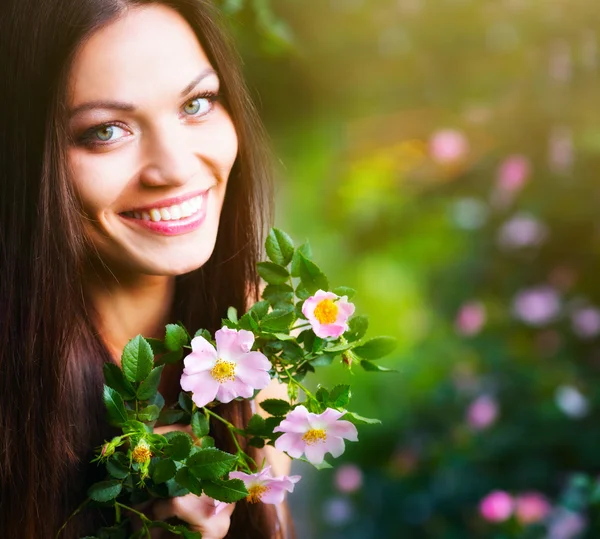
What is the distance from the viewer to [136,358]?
920mm

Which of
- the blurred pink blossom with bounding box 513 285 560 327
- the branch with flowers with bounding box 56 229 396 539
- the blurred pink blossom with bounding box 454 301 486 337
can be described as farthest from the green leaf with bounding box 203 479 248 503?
the blurred pink blossom with bounding box 513 285 560 327

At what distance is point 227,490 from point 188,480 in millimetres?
44

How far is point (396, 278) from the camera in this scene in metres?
1.54

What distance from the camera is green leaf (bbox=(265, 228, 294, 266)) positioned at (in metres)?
1.02

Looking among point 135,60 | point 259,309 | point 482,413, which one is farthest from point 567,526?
point 135,60

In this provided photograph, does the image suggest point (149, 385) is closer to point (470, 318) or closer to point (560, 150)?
point (470, 318)

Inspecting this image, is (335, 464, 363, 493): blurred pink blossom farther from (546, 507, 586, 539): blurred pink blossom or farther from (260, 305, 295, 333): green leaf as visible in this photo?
(260, 305, 295, 333): green leaf

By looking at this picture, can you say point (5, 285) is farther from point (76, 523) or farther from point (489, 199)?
point (489, 199)

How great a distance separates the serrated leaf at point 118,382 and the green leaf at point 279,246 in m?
0.23

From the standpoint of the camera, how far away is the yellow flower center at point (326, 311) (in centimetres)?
97

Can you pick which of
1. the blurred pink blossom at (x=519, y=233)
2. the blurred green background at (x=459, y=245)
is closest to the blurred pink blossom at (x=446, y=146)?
the blurred green background at (x=459, y=245)

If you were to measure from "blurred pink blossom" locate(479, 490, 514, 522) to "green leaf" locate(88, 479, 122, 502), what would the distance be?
0.89m

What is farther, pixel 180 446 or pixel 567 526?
pixel 567 526

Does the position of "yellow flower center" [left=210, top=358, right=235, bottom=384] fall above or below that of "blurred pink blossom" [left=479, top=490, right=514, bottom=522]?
above
